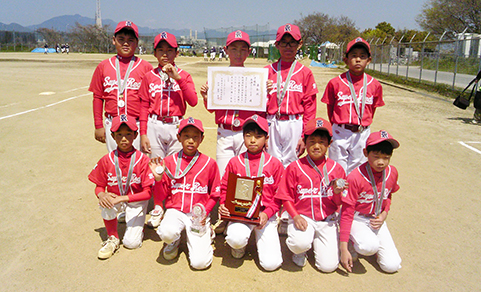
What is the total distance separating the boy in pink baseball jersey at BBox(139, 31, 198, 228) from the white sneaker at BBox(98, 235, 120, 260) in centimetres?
54

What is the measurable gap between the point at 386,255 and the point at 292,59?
244cm

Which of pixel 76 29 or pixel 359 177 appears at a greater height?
pixel 76 29

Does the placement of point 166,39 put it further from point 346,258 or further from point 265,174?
point 346,258

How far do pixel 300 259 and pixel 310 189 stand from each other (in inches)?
28.4

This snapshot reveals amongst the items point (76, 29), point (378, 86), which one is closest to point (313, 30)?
point (76, 29)

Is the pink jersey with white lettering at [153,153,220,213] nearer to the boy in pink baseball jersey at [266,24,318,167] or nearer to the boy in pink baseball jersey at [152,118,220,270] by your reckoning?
the boy in pink baseball jersey at [152,118,220,270]

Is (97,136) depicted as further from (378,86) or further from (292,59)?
(378,86)

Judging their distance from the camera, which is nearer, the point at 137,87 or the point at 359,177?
the point at 359,177

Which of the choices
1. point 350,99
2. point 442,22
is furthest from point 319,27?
point 350,99

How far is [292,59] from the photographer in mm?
4258

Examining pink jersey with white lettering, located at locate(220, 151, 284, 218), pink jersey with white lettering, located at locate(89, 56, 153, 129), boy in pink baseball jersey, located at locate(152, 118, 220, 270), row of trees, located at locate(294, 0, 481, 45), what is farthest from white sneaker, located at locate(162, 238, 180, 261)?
row of trees, located at locate(294, 0, 481, 45)

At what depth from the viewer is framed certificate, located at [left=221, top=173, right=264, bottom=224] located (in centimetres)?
349

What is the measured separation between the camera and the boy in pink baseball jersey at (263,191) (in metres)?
3.49

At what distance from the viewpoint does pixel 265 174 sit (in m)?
3.74
